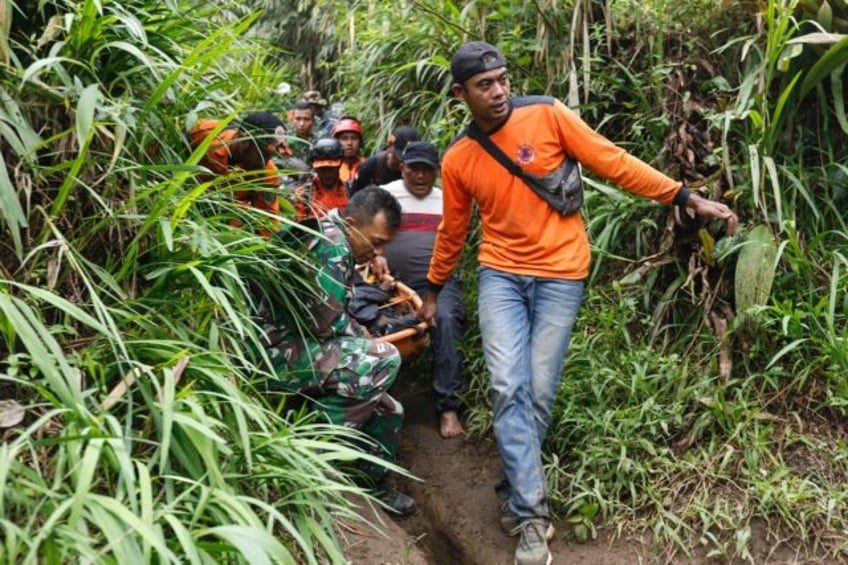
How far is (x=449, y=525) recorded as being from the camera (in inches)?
164

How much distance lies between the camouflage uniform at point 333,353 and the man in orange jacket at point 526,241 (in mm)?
531

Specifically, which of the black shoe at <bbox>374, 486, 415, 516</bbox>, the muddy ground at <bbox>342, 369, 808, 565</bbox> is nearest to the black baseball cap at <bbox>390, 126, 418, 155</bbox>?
the muddy ground at <bbox>342, 369, 808, 565</bbox>

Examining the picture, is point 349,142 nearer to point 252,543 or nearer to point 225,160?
point 225,160

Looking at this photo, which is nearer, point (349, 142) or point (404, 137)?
point (404, 137)

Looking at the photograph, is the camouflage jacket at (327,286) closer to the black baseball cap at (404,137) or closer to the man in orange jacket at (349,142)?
the black baseball cap at (404,137)

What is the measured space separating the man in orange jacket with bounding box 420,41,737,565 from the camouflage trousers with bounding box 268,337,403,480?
0.50m

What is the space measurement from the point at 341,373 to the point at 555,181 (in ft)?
4.13

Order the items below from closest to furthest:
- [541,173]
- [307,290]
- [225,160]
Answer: [307,290], [541,173], [225,160]

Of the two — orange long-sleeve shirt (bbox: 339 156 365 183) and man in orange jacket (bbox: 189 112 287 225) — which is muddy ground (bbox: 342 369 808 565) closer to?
man in orange jacket (bbox: 189 112 287 225)

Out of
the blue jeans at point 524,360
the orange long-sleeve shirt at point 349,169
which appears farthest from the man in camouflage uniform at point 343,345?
the orange long-sleeve shirt at point 349,169

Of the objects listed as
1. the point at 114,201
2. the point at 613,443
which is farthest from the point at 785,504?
the point at 114,201

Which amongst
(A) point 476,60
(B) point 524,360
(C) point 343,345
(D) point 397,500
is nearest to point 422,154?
(A) point 476,60

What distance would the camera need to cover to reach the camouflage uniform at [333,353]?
366 centimetres

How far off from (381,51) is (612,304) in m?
3.47
